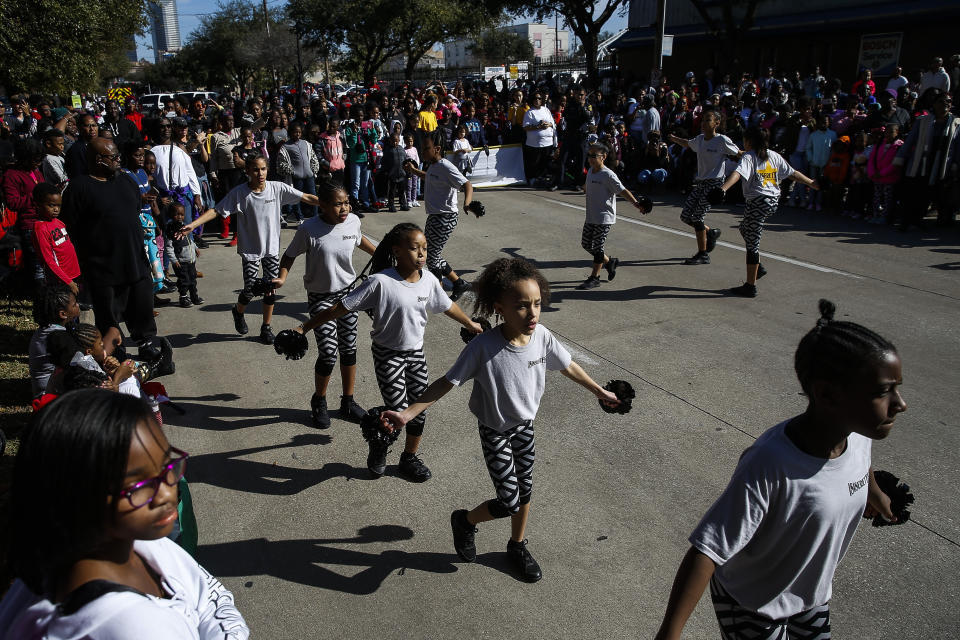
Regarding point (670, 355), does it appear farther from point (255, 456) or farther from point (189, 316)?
point (189, 316)

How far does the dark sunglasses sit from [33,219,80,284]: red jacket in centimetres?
533

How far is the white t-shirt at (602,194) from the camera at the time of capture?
8384 mm

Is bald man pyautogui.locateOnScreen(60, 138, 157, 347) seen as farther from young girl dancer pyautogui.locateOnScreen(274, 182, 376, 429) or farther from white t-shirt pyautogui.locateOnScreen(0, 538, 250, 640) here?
white t-shirt pyautogui.locateOnScreen(0, 538, 250, 640)

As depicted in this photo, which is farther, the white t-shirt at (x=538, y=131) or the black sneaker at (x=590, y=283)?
the white t-shirt at (x=538, y=131)

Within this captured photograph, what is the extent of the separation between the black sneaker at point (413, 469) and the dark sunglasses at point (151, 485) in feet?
10.4

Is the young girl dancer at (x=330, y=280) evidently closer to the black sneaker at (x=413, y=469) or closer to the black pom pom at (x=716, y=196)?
the black sneaker at (x=413, y=469)

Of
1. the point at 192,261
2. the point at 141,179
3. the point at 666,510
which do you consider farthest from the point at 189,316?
the point at 666,510

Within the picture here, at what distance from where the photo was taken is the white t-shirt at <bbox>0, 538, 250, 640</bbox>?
1275 millimetres

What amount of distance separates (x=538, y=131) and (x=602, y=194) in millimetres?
8638

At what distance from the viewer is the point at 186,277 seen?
8.45 metres

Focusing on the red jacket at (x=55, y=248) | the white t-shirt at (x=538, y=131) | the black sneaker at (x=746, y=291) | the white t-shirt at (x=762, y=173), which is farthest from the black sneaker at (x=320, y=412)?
the white t-shirt at (x=538, y=131)

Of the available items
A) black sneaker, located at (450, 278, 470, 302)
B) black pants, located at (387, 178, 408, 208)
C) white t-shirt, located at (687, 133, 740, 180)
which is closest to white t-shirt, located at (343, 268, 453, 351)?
black sneaker, located at (450, 278, 470, 302)

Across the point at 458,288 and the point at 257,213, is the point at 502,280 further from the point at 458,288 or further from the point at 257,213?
the point at 458,288

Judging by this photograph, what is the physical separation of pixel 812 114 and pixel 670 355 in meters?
10.00
